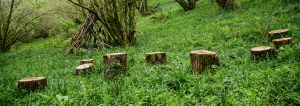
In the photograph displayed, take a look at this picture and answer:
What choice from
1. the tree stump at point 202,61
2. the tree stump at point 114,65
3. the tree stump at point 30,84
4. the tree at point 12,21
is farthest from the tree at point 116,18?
the tree at point 12,21

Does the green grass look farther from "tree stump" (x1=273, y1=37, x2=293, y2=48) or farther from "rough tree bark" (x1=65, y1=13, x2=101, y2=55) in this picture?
"rough tree bark" (x1=65, y1=13, x2=101, y2=55)

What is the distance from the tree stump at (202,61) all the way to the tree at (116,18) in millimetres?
9343

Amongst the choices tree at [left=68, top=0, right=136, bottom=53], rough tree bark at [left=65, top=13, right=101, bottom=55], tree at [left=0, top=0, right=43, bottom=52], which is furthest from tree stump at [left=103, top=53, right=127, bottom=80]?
tree at [left=0, top=0, right=43, bottom=52]

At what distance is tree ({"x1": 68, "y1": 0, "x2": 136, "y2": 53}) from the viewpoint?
18.5 meters

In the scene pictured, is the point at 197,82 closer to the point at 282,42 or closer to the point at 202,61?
the point at 202,61

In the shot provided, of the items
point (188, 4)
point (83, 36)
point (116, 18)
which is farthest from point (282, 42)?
point (188, 4)

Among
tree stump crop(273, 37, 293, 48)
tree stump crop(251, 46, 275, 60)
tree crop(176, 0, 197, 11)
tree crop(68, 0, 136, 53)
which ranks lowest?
tree stump crop(251, 46, 275, 60)

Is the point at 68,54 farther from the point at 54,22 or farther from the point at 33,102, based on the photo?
the point at 54,22

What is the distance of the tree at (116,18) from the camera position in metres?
18.5

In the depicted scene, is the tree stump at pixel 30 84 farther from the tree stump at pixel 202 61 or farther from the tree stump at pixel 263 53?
the tree stump at pixel 263 53

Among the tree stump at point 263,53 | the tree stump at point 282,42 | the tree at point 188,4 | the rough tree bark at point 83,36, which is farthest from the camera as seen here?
the tree at point 188,4

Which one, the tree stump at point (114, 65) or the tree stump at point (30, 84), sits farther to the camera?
the tree stump at point (114, 65)

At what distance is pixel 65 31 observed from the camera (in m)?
38.7

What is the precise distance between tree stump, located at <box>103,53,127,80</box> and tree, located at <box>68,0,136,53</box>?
7.27m
